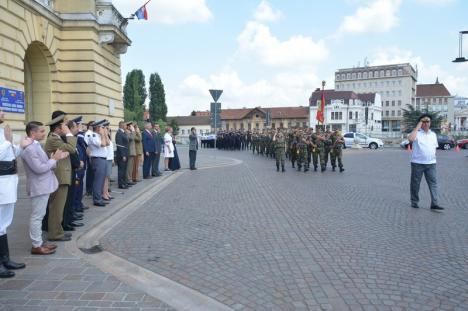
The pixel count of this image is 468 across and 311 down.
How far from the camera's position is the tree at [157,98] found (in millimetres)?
95750

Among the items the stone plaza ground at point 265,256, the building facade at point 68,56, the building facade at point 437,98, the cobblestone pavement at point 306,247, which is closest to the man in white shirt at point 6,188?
the stone plaza ground at point 265,256

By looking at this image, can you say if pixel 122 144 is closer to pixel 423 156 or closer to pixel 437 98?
pixel 423 156

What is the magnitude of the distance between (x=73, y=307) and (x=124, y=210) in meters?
5.10

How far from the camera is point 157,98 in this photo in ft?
314

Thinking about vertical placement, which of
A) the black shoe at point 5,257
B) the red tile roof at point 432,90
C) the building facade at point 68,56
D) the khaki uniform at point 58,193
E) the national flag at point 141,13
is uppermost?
the red tile roof at point 432,90

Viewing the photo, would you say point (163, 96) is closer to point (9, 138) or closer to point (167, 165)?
point (167, 165)

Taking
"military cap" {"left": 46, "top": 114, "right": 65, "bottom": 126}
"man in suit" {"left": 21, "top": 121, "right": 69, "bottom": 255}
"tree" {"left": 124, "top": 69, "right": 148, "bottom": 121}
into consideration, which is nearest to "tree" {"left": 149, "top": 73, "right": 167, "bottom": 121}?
"tree" {"left": 124, "top": 69, "right": 148, "bottom": 121}

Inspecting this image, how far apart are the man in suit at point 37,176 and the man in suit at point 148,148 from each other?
9032 mm

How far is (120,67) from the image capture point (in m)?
21.5

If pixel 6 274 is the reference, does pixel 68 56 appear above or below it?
above

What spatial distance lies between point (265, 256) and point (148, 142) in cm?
1025

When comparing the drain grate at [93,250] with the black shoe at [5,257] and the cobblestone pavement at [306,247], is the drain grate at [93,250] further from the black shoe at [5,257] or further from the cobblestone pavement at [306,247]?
the black shoe at [5,257]

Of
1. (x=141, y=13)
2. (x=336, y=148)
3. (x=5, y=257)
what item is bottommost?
(x=5, y=257)

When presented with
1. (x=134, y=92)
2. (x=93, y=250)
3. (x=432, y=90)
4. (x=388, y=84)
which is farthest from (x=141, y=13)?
(x=432, y=90)
